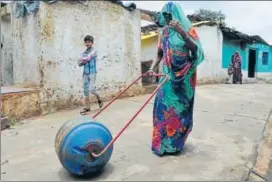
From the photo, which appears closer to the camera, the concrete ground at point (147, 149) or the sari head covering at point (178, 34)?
the concrete ground at point (147, 149)

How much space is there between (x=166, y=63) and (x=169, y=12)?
1.77 ft

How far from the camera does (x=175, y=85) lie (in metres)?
3.50

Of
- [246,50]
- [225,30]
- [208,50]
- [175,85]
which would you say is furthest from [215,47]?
[175,85]

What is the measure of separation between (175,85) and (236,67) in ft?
43.1

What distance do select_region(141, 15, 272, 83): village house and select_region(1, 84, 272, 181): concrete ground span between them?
5.90 metres

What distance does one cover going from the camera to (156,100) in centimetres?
362

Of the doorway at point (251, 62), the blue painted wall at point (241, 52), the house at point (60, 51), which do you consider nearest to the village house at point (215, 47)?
the blue painted wall at point (241, 52)

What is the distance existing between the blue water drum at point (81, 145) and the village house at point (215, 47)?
8801 millimetres

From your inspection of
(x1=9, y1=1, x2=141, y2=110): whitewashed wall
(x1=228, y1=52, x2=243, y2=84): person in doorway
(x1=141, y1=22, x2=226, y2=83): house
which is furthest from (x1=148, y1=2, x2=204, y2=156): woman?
(x1=228, y1=52, x2=243, y2=84): person in doorway

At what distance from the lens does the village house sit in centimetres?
1198

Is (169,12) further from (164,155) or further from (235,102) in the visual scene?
(235,102)

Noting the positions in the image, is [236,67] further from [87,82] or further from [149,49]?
[87,82]

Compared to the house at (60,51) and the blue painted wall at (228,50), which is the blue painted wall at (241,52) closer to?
the blue painted wall at (228,50)

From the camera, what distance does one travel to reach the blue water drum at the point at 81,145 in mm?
2785
